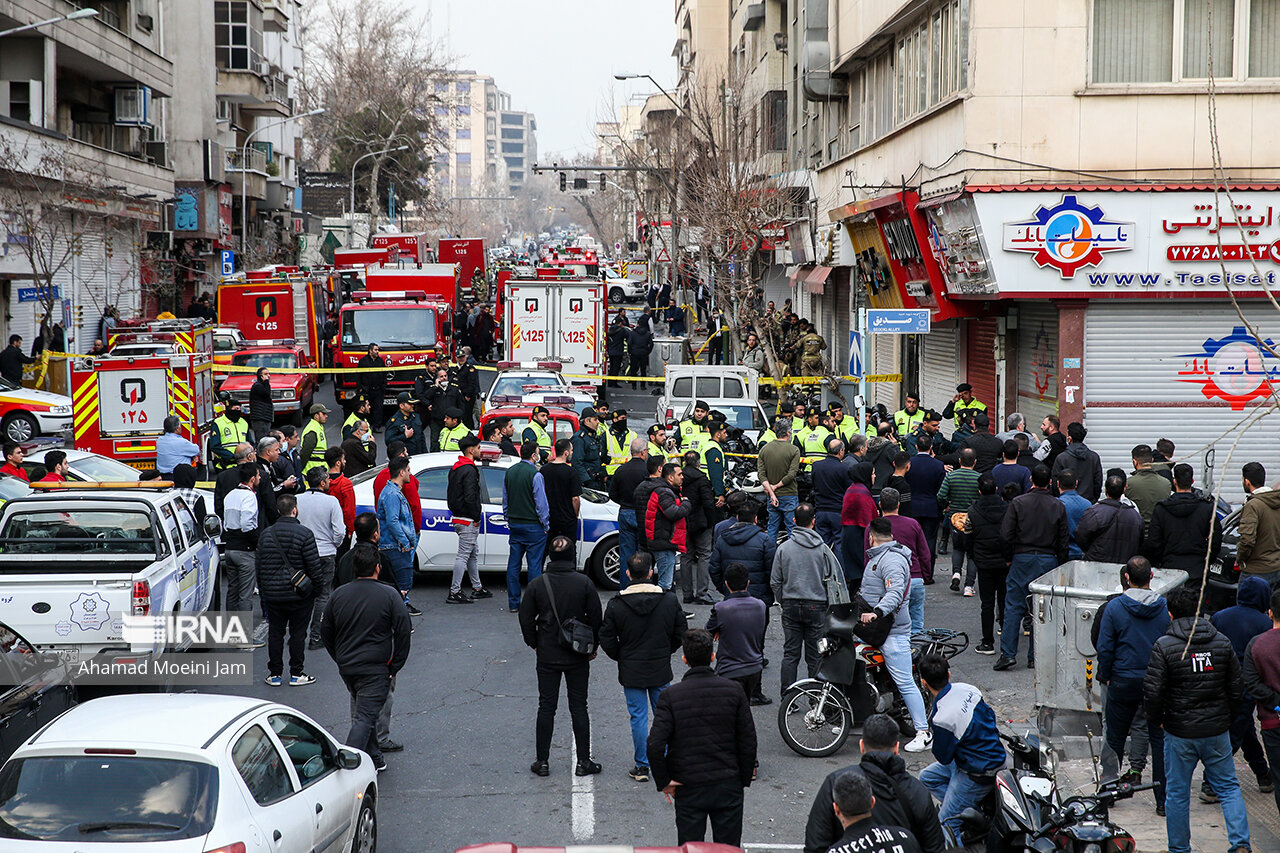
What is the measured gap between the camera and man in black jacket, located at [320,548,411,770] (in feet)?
28.5

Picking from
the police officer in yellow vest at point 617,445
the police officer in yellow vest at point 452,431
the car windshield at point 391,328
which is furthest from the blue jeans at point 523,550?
the car windshield at point 391,328

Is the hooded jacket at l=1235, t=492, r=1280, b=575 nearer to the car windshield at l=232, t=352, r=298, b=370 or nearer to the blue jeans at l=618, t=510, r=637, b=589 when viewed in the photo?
the blue jeans at l=618, t=510, r=637, b=589

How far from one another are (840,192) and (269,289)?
14.4 meters

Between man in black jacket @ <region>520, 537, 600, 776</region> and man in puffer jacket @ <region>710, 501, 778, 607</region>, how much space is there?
1.99 meters

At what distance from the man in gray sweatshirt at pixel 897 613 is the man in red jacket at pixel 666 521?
326cm

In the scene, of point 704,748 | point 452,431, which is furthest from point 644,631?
point 452,431

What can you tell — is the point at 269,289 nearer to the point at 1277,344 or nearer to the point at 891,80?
the point at 891,80

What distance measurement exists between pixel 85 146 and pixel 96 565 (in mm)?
28597

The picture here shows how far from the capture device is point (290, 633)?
1090 cm

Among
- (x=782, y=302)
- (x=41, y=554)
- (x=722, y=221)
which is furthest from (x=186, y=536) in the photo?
(x=782, y=302)

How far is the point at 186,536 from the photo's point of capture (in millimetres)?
11508

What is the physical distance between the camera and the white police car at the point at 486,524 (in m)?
14.2

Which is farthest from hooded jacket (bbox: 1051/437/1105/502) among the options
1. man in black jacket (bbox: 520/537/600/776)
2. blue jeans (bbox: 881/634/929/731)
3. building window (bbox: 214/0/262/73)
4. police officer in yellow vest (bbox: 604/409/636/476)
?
building window (bbox: 214/0/262/73)

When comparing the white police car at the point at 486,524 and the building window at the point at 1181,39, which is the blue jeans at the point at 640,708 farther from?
the building window at the point at 1181,39
